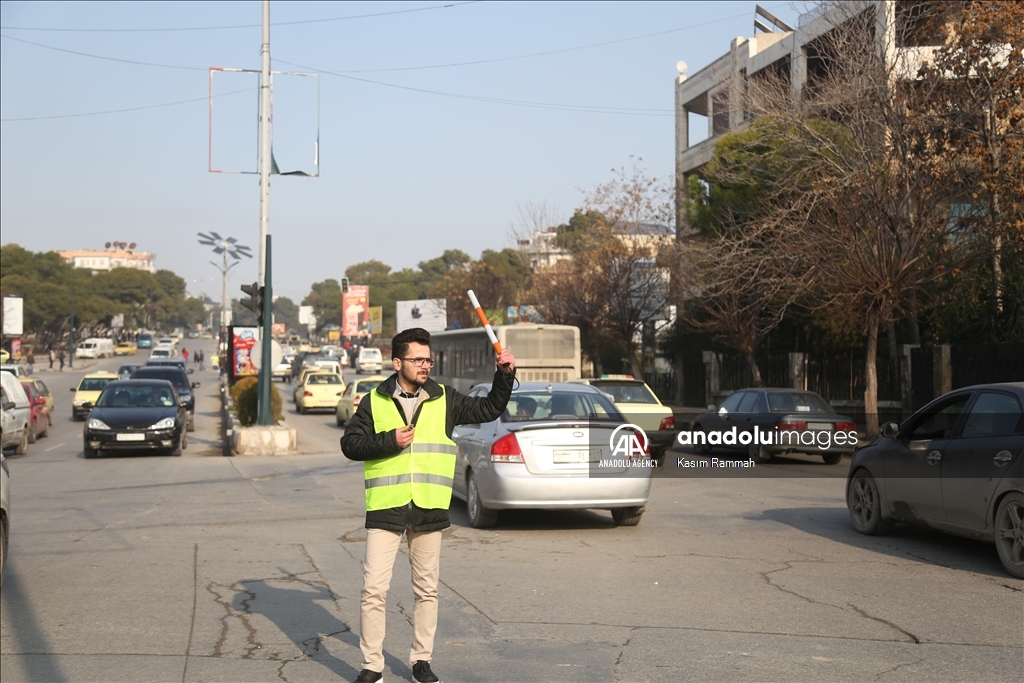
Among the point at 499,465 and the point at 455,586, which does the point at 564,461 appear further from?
the point at 455,586

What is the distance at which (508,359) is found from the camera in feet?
18.7

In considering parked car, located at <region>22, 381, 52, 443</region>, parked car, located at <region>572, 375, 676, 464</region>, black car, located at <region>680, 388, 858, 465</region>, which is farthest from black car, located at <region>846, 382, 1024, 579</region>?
parked car, located at <region>22, 381, 52, 443</region>

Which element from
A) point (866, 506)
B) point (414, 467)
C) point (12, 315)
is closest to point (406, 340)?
point (414, 467)

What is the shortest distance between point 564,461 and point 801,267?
1580 cm

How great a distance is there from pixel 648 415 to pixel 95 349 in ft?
309

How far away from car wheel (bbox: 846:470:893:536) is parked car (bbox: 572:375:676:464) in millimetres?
7824

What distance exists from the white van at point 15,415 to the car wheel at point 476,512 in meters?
13.5

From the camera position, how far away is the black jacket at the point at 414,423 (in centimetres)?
555

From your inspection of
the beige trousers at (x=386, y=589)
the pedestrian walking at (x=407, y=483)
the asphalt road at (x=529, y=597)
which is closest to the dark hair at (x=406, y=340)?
the pedestrian walking at (x=407, y=483)

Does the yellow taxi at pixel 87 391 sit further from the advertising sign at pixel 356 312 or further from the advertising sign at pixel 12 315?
the advertising sign at pixel 356 312

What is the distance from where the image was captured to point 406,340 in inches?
225

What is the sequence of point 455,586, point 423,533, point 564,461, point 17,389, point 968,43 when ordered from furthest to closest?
point 17,389, point 968,43, point 564,461, point 455,586, point 423,533

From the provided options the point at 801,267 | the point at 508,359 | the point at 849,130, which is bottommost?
the point at 508,359

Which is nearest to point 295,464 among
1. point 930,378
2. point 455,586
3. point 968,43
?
point 455,586
